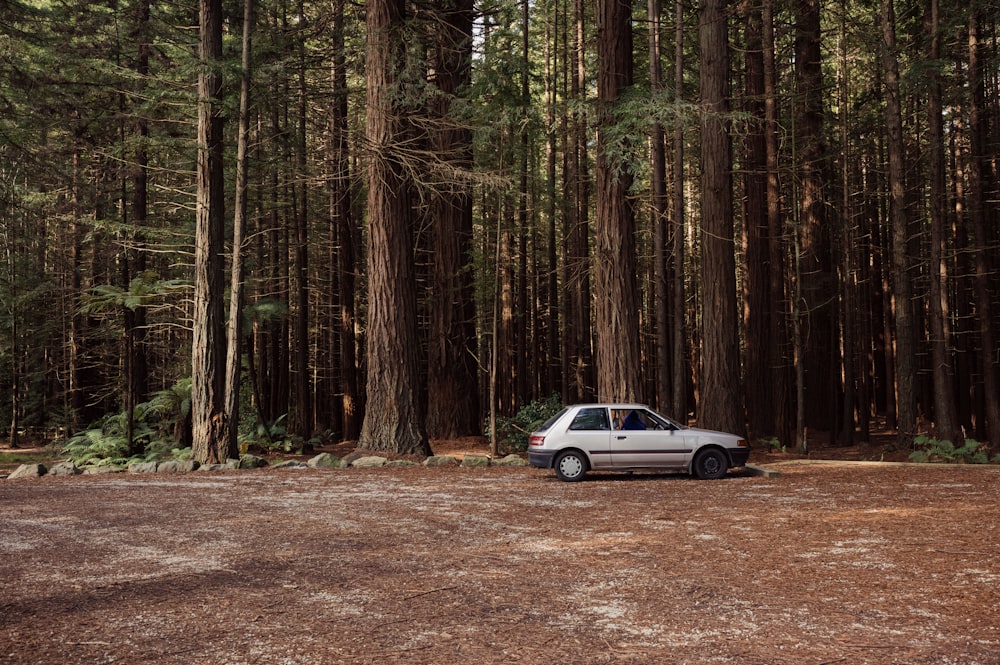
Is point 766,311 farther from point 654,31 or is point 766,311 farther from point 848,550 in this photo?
point 848,550

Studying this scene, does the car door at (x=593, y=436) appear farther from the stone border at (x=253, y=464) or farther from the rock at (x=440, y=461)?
the rock at (x=440, y=461)

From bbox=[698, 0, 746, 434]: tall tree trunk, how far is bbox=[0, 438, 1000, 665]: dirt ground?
17.9 ft

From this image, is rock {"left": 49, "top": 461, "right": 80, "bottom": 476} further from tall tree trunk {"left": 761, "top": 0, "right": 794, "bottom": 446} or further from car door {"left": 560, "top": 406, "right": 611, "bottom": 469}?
tall tree trunk {"left": 761, "top": 0, "right": 794, "bottom": 446}

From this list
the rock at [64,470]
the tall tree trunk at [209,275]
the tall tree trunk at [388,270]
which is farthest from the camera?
the tall tree trunk at [388,270]

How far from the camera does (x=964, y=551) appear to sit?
789 centimetres

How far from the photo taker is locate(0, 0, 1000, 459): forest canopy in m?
17.4

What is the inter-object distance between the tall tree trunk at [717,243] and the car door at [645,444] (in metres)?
4.19

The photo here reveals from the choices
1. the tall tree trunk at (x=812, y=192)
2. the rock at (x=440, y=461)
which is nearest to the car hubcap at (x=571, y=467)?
the rock at (x=440, y=461)

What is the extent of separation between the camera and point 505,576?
713 centimetres

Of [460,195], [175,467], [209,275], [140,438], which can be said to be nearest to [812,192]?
[460,195]

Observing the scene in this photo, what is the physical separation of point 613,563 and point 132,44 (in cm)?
2225

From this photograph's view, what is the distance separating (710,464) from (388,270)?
7.89 m

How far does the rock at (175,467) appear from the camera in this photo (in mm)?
16219

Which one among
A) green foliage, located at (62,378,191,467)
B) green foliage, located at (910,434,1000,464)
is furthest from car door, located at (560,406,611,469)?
green foliage, located at (62,378,191,467)
